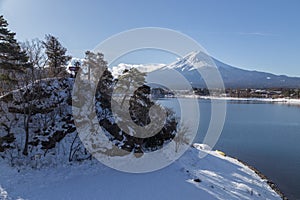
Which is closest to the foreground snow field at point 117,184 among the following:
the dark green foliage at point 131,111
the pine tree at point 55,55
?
the dark green foliage at point 131,111

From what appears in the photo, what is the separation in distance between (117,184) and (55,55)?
11.1m

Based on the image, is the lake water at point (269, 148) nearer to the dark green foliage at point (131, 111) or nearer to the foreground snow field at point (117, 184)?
the foreground snow field at point (117, 184)

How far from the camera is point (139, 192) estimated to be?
7254 millimetres

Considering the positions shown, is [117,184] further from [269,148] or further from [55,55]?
[269,148]

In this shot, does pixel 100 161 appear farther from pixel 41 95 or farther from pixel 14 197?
pixel 41 95

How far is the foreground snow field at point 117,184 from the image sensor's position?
6758 millimetres

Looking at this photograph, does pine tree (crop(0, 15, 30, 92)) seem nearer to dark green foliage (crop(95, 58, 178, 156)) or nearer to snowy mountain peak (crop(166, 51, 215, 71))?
dark green foliage (crop(95, 58, 178, 156))

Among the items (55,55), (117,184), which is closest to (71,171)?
(117,184)

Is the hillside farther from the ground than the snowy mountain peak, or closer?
closer

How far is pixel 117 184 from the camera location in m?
7.63

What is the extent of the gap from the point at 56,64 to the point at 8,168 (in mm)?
9546

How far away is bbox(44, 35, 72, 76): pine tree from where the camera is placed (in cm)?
1536

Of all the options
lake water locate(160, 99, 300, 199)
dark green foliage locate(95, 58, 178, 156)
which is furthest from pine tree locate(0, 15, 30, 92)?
lake water locate(160, 99, 300, 199)

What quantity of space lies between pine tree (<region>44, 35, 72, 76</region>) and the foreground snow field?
8.95 m
